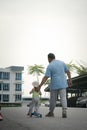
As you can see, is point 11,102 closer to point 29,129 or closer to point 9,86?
point 9,86

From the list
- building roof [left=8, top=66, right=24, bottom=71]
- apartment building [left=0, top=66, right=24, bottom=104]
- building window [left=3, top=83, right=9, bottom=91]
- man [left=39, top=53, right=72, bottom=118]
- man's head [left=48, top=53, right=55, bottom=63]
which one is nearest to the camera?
man [left=39, top=53, right=72, bottom=118]

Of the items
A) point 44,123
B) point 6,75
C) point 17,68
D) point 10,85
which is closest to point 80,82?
point 44,123

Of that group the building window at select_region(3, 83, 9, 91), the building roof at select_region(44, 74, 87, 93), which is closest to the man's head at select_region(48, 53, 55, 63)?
the building roof at select_region(44, 74, 87, 93)

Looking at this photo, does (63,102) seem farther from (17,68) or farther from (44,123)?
(17,68)

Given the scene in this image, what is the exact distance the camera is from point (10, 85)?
319ft

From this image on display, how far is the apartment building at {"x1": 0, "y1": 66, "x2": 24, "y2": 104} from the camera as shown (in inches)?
3797

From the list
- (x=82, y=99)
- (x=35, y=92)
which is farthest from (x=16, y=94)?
(x=35, y=92)

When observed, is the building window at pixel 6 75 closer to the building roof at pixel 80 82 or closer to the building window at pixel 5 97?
the building window at pixel 5 97

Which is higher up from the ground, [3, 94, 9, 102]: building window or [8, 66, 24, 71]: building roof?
[8, 66, 24, 71]: building roof

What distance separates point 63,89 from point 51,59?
2.66 ft

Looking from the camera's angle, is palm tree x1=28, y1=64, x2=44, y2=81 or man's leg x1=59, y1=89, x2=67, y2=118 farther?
palm tree x1=28, y1=64, x2=44, y2=81

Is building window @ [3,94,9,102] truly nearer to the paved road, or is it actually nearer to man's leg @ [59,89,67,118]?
man's leg @ [59,89,67,118]

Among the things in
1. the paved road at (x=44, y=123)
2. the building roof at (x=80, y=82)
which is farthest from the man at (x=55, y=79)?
the building roof at (x=80, y=82)

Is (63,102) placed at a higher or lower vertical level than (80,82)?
lower
